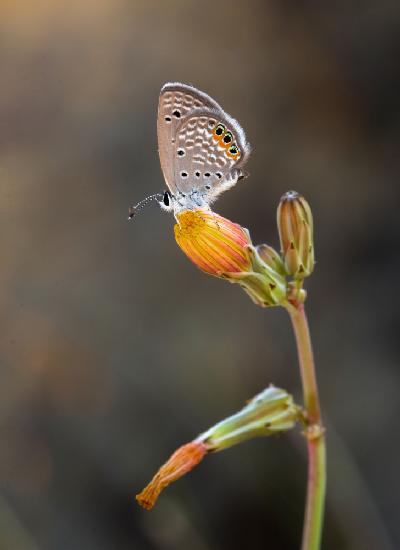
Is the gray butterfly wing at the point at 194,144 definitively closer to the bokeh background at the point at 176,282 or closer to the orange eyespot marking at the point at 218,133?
the orange eyespot marking at the point at 218,133

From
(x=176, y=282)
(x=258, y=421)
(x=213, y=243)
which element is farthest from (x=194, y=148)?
(x=176, y=282)

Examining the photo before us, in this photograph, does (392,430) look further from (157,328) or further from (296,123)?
(296,123)

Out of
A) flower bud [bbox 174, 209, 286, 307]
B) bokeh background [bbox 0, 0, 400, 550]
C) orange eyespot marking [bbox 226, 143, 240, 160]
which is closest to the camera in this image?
flower bud [bbox 174, 209, 286, 307]

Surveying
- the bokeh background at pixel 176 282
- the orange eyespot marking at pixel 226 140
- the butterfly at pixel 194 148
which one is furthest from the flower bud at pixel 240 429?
the bokeh background at pixel 176 282

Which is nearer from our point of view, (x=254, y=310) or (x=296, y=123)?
(x=254, y=310)

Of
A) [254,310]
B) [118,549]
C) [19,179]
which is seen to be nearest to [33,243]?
[19,179]

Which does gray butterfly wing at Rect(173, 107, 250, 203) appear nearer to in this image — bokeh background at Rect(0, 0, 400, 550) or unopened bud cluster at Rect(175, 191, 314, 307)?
unopened bud cluster at Rect(175, 191, 314, 307)

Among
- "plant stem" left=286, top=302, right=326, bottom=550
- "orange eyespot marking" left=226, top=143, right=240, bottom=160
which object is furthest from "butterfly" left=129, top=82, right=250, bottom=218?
Result: "plant stem" left=286, top=302, right=326, bottom=550
